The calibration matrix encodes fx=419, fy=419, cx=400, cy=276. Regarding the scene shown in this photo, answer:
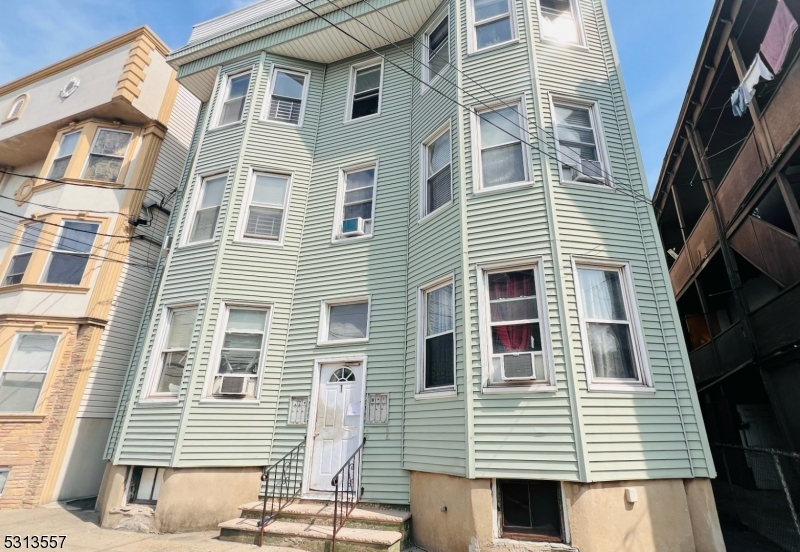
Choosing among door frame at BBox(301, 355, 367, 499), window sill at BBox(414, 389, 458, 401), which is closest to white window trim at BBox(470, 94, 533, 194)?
window sill at BBox(414, 389, 458, 401)

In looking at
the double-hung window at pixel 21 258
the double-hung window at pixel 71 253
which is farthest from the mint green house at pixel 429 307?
the double-hung window at pixel 21 258

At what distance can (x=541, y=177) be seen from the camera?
6898mm

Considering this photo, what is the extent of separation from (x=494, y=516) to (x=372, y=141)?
7.89 meters

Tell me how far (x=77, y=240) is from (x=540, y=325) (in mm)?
12004

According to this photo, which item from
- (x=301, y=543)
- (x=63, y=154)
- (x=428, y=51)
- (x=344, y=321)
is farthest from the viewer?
(x=63, y=154)

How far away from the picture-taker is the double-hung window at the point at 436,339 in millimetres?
6637

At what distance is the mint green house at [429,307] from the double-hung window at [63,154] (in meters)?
5.44

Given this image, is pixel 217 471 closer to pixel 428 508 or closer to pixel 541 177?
pixel 428 508

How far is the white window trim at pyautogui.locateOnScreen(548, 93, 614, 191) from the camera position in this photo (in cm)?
698

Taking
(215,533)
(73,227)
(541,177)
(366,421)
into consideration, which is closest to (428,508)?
(366,421)

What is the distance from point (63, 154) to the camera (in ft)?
41.8

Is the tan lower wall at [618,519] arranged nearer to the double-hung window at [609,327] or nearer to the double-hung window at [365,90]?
the double-hung window at [609,327]

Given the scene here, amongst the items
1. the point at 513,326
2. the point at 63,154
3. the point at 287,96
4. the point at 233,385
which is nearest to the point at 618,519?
the point at 513,326

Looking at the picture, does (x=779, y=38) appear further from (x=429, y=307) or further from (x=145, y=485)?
(x=145, y=485)
